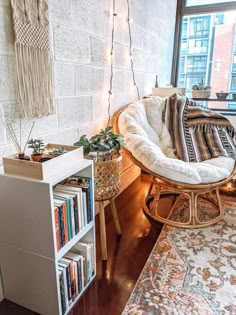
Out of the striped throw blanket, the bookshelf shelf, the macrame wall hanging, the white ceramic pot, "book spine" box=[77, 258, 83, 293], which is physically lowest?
"book spine" box=[77, 258, 83, 293]

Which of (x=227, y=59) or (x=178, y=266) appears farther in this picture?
(x=227, y=59)

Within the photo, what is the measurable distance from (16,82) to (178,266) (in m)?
1.36

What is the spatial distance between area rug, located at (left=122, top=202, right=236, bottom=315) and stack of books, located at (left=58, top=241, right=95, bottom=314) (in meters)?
0.26

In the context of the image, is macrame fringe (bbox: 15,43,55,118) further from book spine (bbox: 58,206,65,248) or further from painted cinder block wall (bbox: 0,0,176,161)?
book spine (bbox: 58,206,65,248)

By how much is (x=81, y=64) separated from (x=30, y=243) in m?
1.16

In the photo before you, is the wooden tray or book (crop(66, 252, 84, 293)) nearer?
the wooden tray

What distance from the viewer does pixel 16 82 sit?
124 centimetres

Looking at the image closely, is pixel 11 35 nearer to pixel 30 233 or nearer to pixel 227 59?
pixel 30 233

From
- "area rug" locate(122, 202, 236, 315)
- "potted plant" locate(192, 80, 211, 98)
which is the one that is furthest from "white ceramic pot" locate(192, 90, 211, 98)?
"area rug" locate(122, 202, 236, 315)

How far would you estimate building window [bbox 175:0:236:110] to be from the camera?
3.10 metres

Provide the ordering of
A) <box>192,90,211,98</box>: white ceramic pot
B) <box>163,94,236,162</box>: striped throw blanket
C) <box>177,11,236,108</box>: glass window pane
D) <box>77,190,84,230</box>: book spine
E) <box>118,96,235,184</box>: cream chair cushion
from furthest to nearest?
1. <box>177,11,236,108</box>: glass window pane
2. <box>192,90,211,98</box>: white ceramic pot
3. <box>163,94,236,162</box>: striped throw blanket
4. <box>118,96,235,184</box>: cream chair cushion
5. <box>77,190,84,230</box>: book spine

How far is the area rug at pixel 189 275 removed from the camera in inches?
49.3

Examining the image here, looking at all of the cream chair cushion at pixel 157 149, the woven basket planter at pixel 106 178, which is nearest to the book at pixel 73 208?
the woven basket planter at pixel 106 178

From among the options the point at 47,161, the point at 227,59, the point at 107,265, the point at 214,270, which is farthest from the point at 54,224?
the point at 227,59
